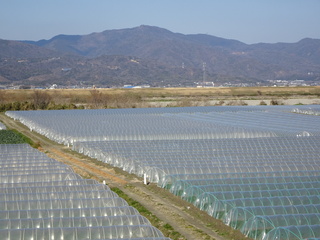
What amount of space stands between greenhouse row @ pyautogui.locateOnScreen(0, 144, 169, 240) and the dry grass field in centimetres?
3993

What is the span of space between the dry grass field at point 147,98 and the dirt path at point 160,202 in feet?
110

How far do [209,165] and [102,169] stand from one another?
5410 millimetres

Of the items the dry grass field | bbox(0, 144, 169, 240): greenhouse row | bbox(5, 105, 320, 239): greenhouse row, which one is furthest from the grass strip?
the dry grass field

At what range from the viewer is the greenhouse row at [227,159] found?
45.6ft

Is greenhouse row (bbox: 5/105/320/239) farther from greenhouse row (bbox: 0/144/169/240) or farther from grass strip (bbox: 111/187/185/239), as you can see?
grass strip (bbox: 111/187/185/239)

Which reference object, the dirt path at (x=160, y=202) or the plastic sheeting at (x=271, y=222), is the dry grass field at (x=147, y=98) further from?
the plastic sheeting at (x=271, y=222)

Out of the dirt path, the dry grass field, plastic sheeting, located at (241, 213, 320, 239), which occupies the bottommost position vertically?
the dry grass field

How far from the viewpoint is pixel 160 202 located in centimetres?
1695

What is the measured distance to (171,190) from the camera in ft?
59.7

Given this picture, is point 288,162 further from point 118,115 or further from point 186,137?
point 118,115

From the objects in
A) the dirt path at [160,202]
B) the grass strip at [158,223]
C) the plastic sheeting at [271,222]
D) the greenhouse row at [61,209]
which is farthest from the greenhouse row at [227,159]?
the grass strip at [158,223]

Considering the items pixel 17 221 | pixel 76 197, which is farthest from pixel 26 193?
pixel 17 221

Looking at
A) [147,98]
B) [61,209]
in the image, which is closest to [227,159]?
[61,209]

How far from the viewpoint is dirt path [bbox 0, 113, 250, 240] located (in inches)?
534
